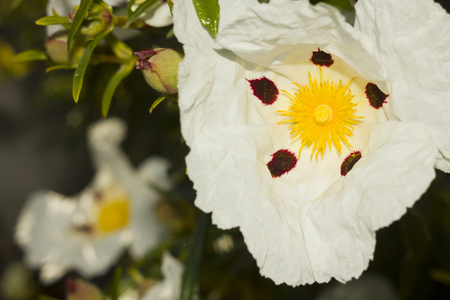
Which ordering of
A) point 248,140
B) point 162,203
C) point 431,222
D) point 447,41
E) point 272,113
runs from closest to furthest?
point 447,41, point 248,140, point 272,113, point 431,222, point 162,203

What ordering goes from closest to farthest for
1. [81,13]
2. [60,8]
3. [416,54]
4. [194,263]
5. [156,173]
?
1. [416,54]
2. [81,13]
3. [60,8]
4. [194,263]
5. [156,173]

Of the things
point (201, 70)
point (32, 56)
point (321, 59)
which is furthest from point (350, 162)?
point (32, 56)

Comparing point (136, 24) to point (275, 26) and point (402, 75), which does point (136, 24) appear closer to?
point (275, 26)

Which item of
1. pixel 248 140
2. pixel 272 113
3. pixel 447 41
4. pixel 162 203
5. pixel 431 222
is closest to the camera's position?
pixel 447 41

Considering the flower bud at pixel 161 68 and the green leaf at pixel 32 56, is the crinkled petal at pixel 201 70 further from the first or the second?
the green leaf at pixel 32 56

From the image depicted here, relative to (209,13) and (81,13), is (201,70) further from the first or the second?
(81,13)

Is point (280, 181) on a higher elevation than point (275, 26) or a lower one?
lower

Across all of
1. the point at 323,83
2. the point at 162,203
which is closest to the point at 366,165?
the point at 323,83
